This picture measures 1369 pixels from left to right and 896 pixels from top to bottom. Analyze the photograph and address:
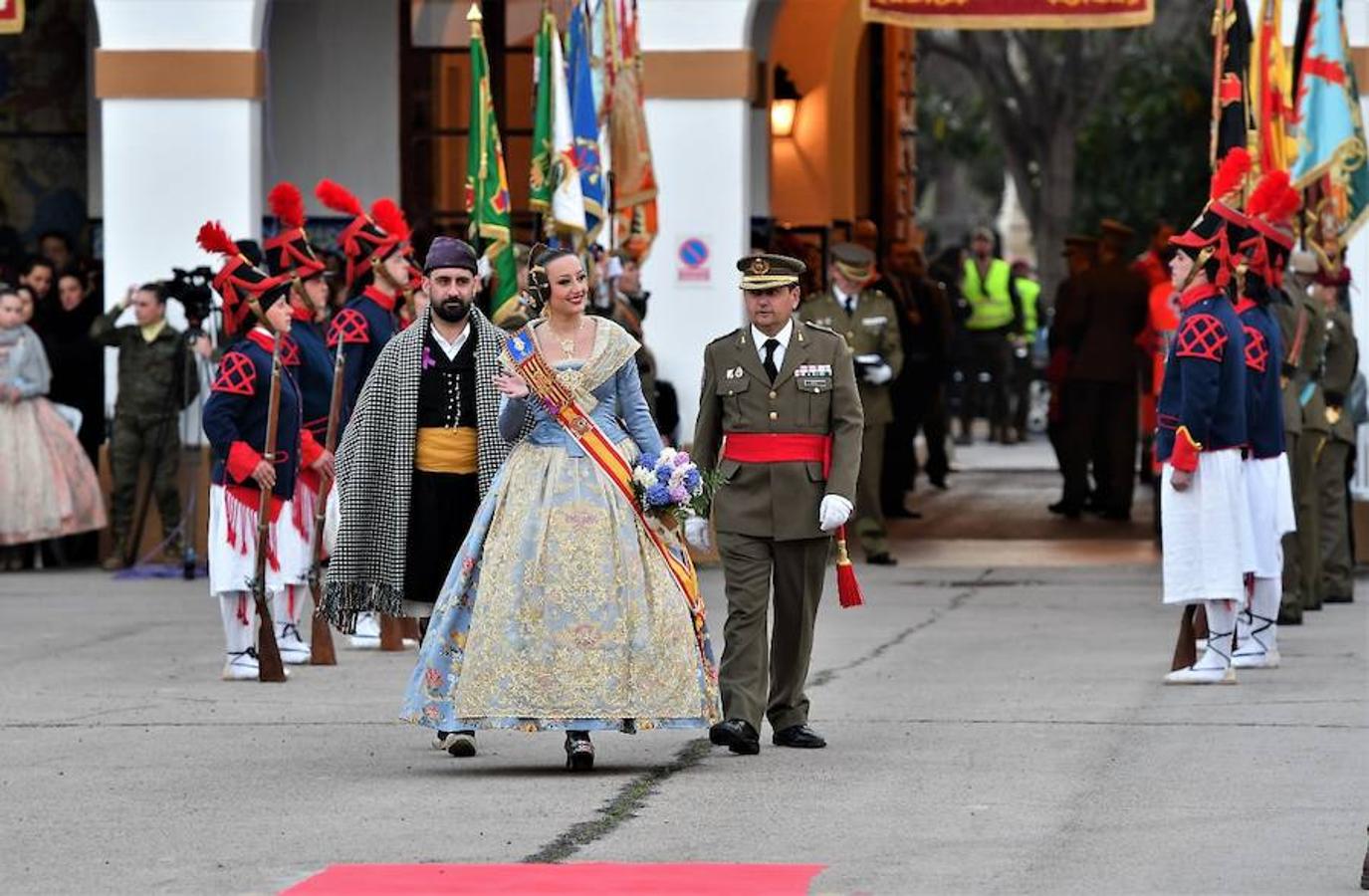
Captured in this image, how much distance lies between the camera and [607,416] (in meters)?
10.6

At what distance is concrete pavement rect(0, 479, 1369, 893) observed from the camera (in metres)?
8.81

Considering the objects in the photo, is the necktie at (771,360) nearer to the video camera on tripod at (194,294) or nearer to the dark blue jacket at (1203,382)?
the dark blue jacket at (1203,382)

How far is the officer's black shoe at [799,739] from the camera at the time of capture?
11.2m

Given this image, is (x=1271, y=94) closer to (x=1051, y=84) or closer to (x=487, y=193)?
(x=487, y=193)

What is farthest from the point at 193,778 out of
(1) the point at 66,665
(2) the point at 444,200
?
(2) the point at 444,200

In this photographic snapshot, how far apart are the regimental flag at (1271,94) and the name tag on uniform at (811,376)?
6.00 m

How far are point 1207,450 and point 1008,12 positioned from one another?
590 centimetres

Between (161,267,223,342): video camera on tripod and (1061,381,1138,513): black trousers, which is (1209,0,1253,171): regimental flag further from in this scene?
(1061,381,1138,513): black trousers

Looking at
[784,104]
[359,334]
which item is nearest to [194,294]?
[359,334]

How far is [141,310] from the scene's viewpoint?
1864 centimetres

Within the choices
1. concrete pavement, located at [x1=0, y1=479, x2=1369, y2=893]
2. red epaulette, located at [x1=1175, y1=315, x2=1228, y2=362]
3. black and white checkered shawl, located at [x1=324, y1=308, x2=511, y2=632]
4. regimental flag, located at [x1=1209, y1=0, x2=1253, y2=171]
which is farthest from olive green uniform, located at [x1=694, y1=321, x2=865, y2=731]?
regimental flag, located at [x1=1209, y1=0, x2=1253, y2=171]

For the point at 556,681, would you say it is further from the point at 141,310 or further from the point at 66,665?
the point at 141,310

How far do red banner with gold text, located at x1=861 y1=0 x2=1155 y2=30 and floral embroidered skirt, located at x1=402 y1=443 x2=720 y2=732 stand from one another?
8567mm

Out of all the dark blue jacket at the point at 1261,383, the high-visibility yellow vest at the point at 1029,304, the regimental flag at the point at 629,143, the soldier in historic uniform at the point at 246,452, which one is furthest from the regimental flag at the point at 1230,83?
the high-visibility yellow vest at the point at 1029,304
